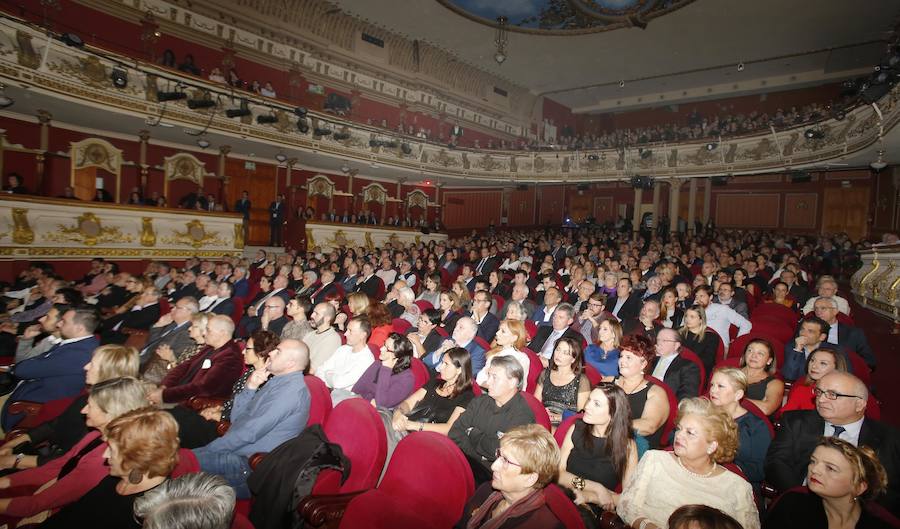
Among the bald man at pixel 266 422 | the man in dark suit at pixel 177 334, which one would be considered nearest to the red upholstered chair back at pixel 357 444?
the bald man at pixel 266 422

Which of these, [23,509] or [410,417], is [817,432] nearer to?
[410,417]

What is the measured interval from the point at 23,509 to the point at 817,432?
3.71 meters

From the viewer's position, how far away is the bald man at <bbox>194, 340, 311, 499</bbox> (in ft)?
7.95

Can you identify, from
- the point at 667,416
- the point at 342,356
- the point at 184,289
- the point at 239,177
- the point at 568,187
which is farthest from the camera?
the point at 568,187

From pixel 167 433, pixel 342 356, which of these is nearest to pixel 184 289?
pixel 342 356

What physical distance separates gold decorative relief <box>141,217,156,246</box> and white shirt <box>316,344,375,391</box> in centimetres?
824

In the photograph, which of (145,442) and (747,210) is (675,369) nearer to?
(145,442)

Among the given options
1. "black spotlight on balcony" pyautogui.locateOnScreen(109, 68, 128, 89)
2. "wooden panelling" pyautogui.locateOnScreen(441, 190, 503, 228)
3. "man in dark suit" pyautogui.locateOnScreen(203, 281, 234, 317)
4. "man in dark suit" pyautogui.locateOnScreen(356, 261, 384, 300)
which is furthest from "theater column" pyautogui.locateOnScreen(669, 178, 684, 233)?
"black spotlight on balcony" pyautogui.locateOnScreen(109, 68, 128, 89)

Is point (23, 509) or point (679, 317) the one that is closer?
point (23, 509)

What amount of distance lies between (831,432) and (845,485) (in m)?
0.77

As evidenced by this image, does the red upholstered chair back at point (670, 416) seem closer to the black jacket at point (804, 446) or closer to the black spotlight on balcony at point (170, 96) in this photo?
the black jacket at point (804, 446)

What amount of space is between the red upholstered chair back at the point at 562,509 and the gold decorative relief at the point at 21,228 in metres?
10.4

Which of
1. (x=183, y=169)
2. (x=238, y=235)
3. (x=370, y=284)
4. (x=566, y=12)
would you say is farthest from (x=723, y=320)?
(x=183, y=169)

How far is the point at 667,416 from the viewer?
2.58 meters
